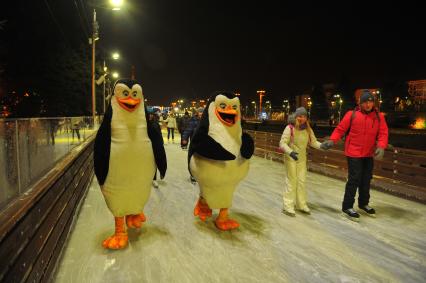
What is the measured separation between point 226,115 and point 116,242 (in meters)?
2.08

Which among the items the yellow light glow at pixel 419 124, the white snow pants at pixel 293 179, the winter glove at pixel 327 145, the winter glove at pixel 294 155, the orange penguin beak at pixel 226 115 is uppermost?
the orange penguin beak at pixel 226 115

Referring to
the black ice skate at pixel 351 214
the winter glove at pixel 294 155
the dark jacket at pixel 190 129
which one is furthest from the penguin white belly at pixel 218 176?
the dark jacket at pixel 190 129

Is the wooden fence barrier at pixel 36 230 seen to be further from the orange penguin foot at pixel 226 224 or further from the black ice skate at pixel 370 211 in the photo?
the black ice skate at pixel 370 211

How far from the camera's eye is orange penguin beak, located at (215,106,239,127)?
4.91 metres

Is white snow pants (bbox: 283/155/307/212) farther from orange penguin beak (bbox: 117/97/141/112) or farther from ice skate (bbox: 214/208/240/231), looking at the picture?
orange penguin beak (bbox: 117/97/141/112)

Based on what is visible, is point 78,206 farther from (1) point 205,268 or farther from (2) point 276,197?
(2) point 276,197

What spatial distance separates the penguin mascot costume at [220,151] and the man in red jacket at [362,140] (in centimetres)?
150

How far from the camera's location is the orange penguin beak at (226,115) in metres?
4.91

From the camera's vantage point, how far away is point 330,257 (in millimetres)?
4188

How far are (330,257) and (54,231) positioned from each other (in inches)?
117

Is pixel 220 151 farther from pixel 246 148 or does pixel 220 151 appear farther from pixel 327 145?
pixel 327 145

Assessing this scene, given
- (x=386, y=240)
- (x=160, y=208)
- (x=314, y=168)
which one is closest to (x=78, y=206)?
(x=160, y=208)

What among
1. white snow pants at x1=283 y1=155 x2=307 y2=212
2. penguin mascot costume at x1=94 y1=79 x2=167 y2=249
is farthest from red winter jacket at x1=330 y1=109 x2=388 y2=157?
penguin mascot costume at x1=94 y1=79 x2=167 y2=249

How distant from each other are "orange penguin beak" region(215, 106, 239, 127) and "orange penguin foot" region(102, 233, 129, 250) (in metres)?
1.90
